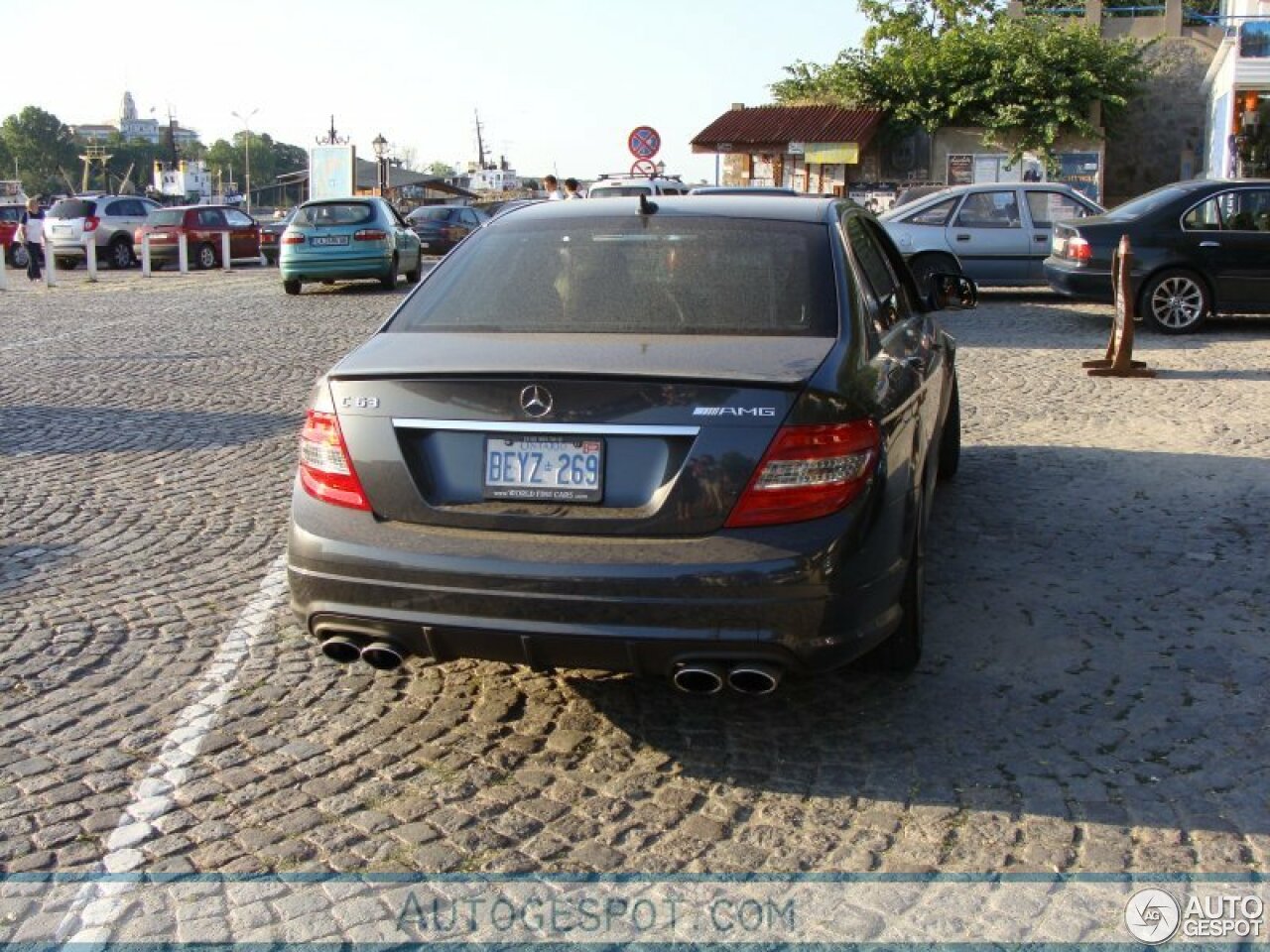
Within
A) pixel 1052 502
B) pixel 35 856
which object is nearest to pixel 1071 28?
pixel 1052 502

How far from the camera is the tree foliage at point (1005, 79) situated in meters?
33.4

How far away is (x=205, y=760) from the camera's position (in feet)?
13.1

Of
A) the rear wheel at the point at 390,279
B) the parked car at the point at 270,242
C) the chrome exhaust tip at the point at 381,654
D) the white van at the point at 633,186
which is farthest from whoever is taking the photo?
the parked car at the point at 270,242

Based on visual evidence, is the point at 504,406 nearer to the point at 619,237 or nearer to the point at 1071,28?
the point at 619,237

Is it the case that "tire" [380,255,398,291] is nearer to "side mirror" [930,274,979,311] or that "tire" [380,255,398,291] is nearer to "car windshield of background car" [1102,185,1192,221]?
"car windshield of background car" [1102,185,1192,221]

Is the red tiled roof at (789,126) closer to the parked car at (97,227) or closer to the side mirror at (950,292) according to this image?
the parked car at (97,227)

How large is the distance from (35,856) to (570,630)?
1.47 m

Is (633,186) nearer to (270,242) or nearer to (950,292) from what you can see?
(950,292)

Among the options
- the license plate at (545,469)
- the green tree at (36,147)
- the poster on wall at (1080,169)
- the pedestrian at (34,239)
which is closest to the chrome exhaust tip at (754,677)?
the license plate at (545,469)

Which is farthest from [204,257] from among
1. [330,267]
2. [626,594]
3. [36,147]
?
[36,147]

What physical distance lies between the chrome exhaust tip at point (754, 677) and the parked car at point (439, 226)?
2832 centimetres

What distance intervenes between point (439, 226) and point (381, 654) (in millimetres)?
28541

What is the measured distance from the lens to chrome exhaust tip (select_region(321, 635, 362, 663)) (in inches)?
158

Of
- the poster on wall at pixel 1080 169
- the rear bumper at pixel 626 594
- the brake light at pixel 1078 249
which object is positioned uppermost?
the poster on wall at pixel 1080 169
